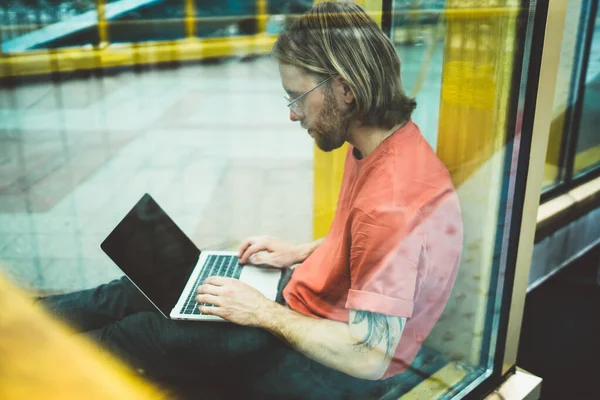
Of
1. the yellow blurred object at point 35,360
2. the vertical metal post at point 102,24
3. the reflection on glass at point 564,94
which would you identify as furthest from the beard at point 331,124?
the reflection on glass at point 564,94

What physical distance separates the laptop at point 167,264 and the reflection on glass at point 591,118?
2.32m

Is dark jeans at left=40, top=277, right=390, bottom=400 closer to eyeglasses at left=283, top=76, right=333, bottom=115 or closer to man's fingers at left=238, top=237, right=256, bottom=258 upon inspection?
man's fingers at left=238, top=237, right=256, bottom=258

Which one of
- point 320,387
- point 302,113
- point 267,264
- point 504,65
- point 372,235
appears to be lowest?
point 320,387

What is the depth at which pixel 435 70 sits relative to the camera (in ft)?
5.22

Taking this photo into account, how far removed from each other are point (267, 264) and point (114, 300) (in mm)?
455

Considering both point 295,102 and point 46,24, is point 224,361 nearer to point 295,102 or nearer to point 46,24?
point 295,102

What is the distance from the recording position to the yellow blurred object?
66 cm

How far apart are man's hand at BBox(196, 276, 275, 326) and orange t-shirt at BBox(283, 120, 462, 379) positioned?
0.13m

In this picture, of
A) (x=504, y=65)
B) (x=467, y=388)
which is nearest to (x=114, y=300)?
(x=467, y=388)

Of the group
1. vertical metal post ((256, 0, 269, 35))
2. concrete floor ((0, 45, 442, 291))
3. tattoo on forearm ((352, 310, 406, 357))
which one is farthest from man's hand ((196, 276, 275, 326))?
vertical metal post ((256, 0, 269, 35))

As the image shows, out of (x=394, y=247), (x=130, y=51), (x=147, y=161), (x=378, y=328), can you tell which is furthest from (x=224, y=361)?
(x=147, y=161)

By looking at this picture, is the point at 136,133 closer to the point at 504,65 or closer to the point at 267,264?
the point at 267,264

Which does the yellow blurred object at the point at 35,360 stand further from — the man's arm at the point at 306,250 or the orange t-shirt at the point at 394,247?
the man's arm at the point at 306,250

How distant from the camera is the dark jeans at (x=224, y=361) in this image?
4.35 ft
